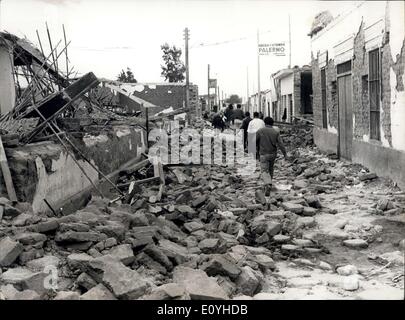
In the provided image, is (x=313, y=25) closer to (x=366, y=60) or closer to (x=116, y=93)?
(x=366, y=60)

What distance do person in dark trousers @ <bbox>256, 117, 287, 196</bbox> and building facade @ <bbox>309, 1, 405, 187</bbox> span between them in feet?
6.92

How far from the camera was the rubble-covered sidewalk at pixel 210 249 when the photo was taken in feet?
12.7

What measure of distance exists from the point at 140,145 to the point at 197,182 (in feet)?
11.0

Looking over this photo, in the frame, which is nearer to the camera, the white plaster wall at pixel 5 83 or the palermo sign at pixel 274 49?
the white plaster wall at pixel 5 83

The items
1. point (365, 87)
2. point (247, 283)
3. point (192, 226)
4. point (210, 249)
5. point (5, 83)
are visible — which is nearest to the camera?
point (247, 283)

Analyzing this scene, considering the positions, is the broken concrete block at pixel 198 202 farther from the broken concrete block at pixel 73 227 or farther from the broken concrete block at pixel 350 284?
the broken concrete block at pixel 350 284

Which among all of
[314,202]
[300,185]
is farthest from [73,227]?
[300,185]

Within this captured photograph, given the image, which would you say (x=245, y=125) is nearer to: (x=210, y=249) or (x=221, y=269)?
(x=210, y=249)

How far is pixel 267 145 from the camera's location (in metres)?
8.89

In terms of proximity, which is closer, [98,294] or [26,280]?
[98,294]

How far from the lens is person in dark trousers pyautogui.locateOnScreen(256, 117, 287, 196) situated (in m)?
8.83

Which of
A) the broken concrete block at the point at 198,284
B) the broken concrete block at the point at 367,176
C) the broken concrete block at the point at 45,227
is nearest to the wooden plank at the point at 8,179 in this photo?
the broken concrete block at the point at 45,227

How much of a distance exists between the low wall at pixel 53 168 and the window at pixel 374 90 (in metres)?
5.64

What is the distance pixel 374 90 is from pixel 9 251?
26.8 feet
